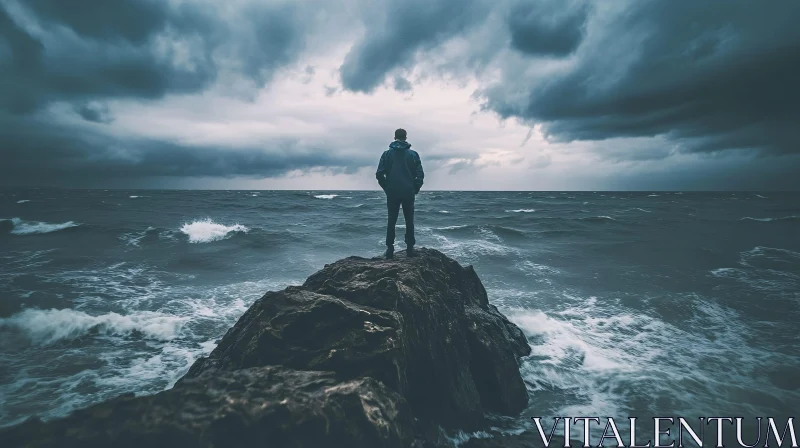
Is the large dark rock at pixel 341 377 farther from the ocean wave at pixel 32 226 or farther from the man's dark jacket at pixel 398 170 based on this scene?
the ocean wave at pixel 32 226

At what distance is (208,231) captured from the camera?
23.6 meters

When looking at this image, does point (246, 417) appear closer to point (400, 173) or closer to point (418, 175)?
point (400, 173)

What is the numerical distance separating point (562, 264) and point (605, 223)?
16.1 m

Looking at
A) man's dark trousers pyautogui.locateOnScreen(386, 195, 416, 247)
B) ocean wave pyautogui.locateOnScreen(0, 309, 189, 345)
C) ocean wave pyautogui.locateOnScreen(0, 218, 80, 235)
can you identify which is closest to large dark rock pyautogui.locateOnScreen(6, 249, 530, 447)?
man's dark trousers pyautogui.locateOnScreen(386, 195, 416, 247)

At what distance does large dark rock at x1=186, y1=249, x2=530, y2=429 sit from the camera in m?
4.02

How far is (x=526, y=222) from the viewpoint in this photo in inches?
1214

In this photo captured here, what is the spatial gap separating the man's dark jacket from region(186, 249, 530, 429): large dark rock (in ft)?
4.36

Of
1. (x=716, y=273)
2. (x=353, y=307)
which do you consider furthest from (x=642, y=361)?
(x=716, y=273)

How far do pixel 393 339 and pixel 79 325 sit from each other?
899cm

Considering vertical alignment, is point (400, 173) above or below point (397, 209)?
above

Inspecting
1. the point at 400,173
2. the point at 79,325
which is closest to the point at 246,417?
the point at 400,173

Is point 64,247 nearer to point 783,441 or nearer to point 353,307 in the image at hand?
point 353,307

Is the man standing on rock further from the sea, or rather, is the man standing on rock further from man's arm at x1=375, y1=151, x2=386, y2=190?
the sea

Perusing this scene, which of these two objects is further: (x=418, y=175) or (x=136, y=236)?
(x=136, y=236)
